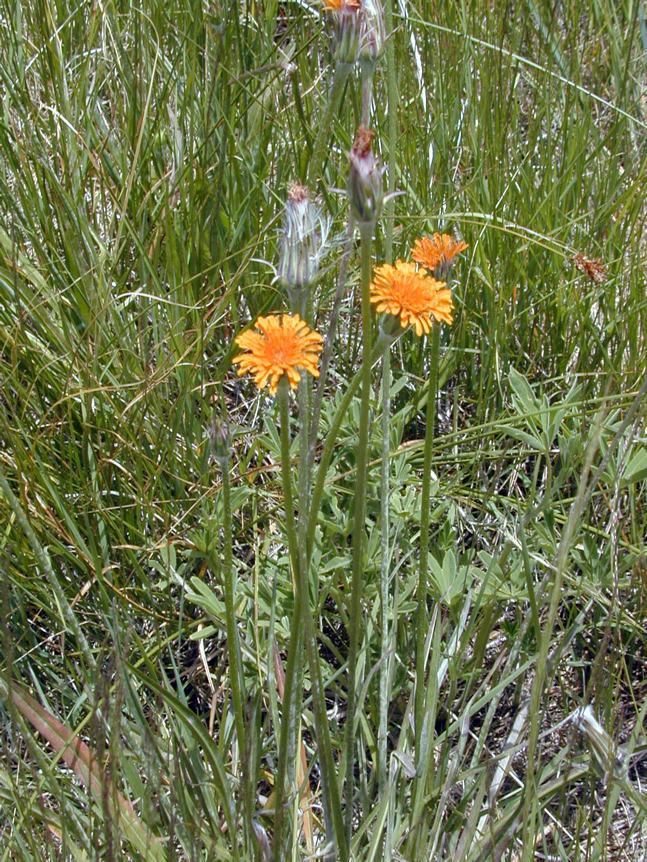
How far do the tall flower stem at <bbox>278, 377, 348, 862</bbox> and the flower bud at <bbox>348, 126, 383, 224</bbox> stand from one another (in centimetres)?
19

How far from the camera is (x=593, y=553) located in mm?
1430

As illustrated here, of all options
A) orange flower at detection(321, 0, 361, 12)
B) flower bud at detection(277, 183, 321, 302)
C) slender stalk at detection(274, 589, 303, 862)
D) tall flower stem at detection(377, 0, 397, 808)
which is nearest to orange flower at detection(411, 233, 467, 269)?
tall flower stem at detection(377, 0, 397, 808)

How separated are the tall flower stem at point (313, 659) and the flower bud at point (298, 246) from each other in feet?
0.42

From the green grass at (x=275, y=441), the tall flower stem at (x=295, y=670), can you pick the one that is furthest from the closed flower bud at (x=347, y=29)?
the tall flower stem at (x=295, y=670)

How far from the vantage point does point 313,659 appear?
0.96 meters

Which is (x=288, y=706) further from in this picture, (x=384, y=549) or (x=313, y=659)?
(x=384, y=549)

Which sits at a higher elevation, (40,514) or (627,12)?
(627,12)

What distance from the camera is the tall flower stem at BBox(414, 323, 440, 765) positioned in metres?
1.01

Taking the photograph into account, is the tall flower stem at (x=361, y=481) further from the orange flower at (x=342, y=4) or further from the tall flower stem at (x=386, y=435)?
the orange flower at (x=342, y=4)

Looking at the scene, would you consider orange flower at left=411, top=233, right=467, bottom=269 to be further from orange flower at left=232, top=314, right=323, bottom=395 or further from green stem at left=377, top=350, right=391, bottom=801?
orange flower at left=232, top=314, right=323, bottom=395

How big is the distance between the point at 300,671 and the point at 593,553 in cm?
67

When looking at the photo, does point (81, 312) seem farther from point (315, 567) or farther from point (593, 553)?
point (593, 553)

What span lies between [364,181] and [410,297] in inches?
6.3

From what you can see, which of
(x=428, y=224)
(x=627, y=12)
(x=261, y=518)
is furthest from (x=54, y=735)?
(x=627, y=12)
